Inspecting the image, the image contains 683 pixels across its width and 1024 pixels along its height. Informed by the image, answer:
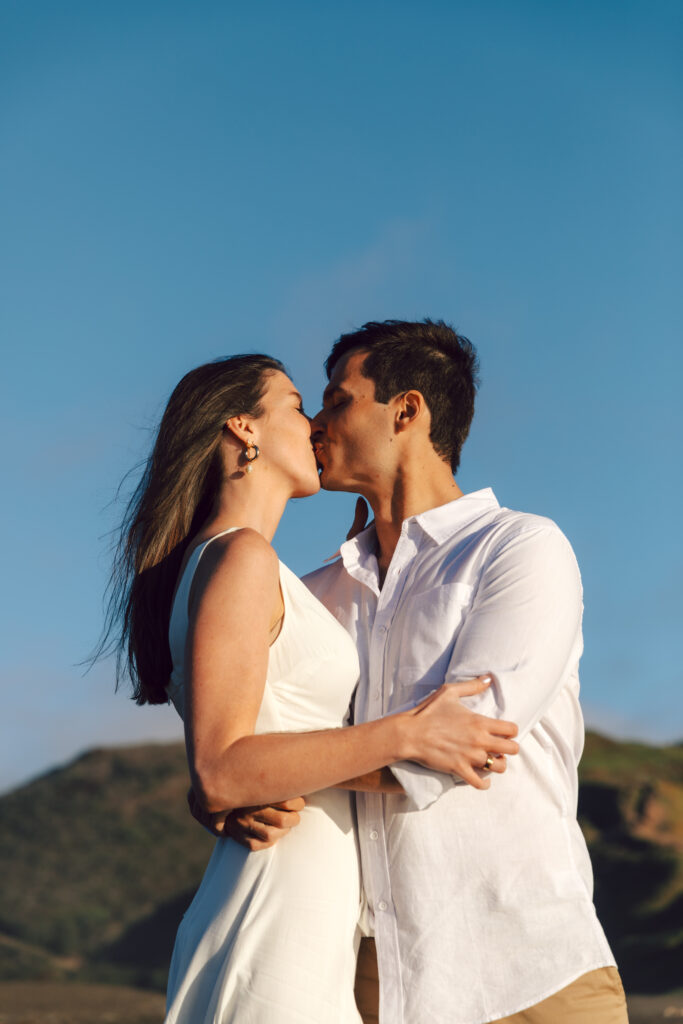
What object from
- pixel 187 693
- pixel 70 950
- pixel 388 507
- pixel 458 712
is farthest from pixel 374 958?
pixel 70 950

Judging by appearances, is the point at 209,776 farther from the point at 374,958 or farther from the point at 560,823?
the point at 560,823

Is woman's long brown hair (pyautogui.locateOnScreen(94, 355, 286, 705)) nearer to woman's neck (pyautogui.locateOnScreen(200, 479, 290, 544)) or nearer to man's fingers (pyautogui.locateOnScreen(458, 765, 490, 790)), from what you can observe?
woman's neck (pyautogui.locateOnScreen(200, 479, 290, 544))

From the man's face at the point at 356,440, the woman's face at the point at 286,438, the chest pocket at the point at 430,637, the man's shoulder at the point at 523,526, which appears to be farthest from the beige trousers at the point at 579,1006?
the man's face at the point at 356,440

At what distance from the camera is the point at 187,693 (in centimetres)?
261

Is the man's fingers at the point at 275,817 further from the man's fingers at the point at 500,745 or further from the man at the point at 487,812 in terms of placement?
the man's fingers at the point at 500,745

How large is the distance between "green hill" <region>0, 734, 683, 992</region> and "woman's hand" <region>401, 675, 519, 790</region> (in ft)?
37.1

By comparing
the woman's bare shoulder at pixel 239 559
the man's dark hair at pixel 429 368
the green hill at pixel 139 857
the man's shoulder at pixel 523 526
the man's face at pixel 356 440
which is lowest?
the green hill at pixel 139 857

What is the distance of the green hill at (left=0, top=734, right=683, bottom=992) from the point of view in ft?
48.0

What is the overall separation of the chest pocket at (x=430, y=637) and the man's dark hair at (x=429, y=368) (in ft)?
3.05

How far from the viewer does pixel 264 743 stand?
2.55 meters

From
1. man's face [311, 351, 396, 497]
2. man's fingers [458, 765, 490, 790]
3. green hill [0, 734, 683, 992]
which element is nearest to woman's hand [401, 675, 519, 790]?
man's fingers [458, 765, 490, 790]

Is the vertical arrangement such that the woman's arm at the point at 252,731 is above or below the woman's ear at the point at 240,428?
below

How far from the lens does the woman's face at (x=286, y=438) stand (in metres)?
3.37

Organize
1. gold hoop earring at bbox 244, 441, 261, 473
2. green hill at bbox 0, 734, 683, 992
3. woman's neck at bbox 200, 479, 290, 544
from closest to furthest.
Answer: woman's neck at bbox 200, 479, 290, 544 < gold hoop earring at bbox 244, 441, 261, 473 < green hill at bbox 0, 734, 683, 992
